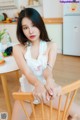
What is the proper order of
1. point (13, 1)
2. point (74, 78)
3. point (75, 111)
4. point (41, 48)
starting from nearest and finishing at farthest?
point (75, 111) → point (41, 48) → point (74, 78) → point (13, 1)

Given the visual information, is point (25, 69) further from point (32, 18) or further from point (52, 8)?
point (52, 8)

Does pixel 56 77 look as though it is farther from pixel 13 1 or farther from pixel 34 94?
pixel 13 1

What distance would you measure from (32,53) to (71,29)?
2.38 meters

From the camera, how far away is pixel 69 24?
352 centimetres

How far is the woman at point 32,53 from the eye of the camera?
1.18 metres

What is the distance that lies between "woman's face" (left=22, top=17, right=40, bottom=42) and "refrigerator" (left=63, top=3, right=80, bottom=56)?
234 cm

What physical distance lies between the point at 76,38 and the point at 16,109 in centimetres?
258

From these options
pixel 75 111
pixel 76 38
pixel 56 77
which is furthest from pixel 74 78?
pixel 75 111

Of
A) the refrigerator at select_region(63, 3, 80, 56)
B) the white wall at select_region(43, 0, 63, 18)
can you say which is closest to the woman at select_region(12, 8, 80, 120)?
the refrigerator at select_region(63, 3, 80, 56)

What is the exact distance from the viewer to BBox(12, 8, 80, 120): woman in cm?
118

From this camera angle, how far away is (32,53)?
1330mm

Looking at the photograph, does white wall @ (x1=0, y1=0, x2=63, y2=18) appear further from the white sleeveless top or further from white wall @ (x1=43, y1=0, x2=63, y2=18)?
the white sleeveless top

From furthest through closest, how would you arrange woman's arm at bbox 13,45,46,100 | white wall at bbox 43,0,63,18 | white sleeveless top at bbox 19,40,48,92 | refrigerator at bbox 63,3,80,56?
white wall at bbox 43,0,63,18 < refrigerator at bbox 63,3,80,56 < white sleeveless top at bbox 19,40,48,92 < woman's arm at bbox 13,45,46,100

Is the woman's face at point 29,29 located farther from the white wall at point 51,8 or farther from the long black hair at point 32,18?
the white wall at point 51,8
